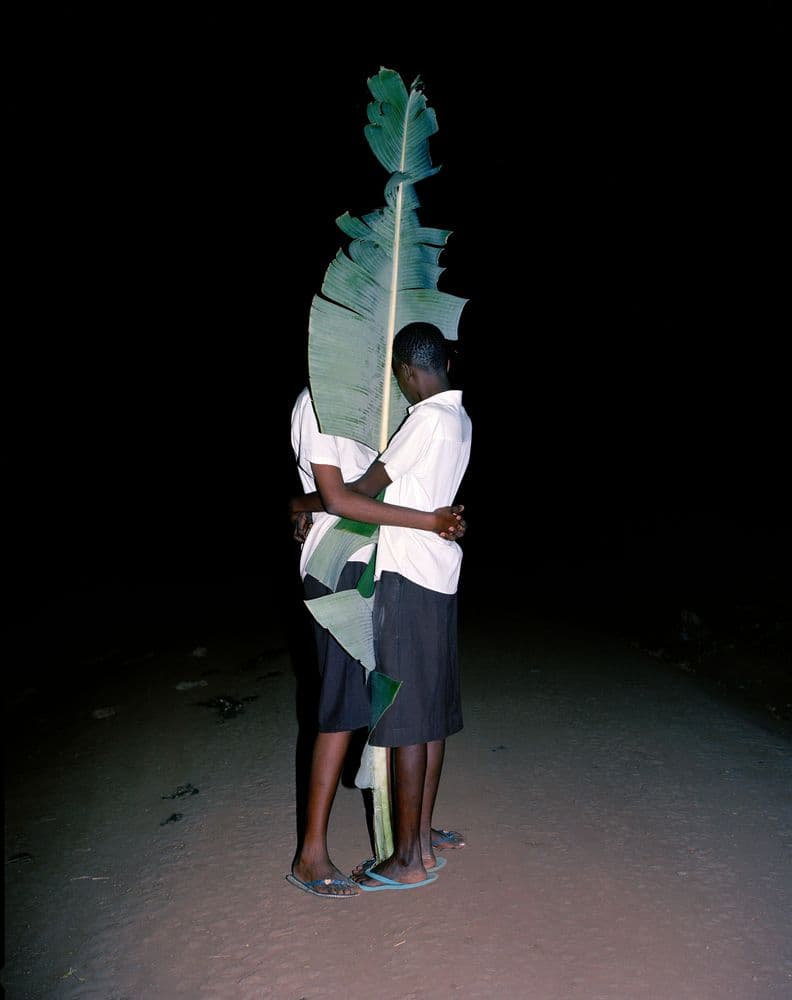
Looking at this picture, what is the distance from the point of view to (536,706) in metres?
5.51

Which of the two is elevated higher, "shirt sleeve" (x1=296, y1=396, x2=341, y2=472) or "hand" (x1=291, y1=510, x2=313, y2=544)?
"shirt sleeve" (x1=296, y1=396, x2=341, y2=472)

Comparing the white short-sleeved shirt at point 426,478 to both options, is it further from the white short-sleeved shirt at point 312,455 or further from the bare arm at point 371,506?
the white short-sleeved shirt at point 312,455

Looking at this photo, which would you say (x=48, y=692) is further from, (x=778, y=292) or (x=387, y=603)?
(x=778, y=292)

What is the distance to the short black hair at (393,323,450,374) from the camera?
3160 millimetres

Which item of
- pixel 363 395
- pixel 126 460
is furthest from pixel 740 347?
pixel 363 395

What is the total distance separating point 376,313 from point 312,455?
68 cm

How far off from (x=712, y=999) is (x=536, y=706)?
300 cm

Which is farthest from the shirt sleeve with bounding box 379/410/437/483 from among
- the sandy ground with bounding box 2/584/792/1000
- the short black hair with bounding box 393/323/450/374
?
the sandy ground with bounding box 2/584/792/1000

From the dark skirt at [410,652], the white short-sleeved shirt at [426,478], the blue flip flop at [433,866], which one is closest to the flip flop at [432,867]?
the blue flip flop at [433,866]

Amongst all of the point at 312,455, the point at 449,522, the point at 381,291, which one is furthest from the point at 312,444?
the point at 381,291

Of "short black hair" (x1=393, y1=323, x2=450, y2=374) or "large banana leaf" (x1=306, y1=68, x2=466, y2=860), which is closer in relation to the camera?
"short black hair" (x1=393, y1=323, x2=450, y2=374)

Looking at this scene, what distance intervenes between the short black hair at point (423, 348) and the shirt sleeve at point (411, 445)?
23 cm

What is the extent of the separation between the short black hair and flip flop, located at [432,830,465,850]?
74.9 inches

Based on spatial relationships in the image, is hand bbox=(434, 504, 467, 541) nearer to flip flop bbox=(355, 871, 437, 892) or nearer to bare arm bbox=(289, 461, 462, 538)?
bare arm bbox=(289, 461, 462, 538)
